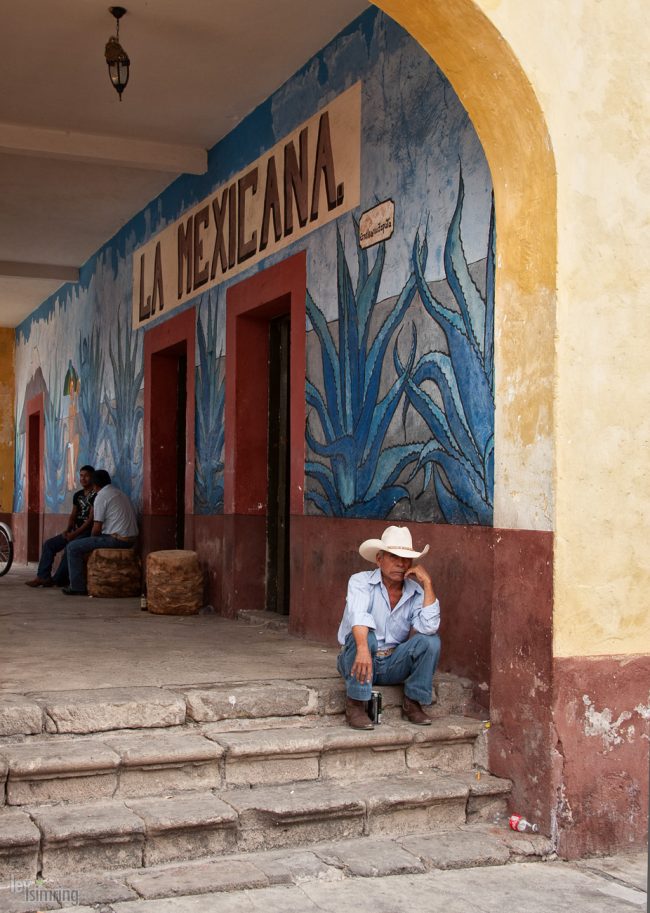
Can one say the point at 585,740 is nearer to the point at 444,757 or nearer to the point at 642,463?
the point at 444,757

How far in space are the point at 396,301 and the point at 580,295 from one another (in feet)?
6.47

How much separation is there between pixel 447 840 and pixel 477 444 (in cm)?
203

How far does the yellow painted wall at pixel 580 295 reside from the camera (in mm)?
4852

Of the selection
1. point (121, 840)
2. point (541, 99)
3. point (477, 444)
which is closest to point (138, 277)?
point (477, 444)

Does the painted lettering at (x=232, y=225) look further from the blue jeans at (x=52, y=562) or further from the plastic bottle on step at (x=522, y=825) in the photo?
the plastic bottle on step at (x=522, y=825)

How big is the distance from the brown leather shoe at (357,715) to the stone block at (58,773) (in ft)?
3.85

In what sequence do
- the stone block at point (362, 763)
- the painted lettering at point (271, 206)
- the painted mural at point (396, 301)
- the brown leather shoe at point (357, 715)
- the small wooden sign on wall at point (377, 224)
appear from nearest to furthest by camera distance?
the stone block at point (362, 763), the brown leather shoe at point (357, 715), the painted mural at point (396, 301), the small wooden sign on wall at point (377, 224), the painted lettering at point (271, 206)

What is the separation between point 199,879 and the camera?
4.23 m

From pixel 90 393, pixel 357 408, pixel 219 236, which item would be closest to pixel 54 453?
pixel 90 393

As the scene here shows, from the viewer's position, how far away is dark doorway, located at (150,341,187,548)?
38.1 feet

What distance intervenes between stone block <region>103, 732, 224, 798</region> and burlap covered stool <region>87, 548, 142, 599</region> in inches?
246

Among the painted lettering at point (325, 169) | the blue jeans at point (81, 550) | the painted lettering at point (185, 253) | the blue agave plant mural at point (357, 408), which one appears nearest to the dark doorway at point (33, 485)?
the blue jeans at point (81, 550)

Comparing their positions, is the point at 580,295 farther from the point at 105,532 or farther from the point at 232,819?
the point at 105,532

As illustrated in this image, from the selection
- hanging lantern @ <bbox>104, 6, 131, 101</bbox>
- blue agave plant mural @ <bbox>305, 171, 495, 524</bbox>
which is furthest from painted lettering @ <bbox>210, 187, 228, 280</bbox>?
hanging lantern @ <bbox>104, 6, 131, 101</bbox>
